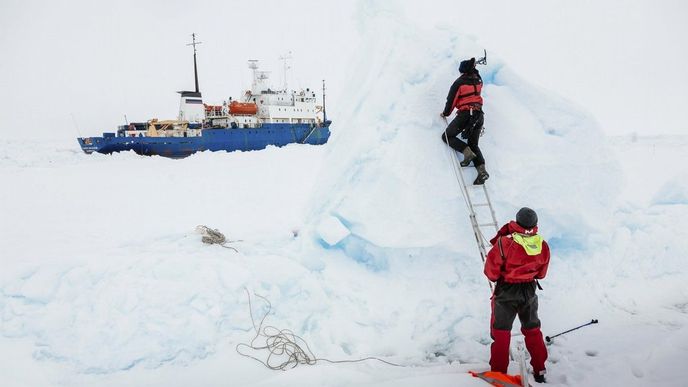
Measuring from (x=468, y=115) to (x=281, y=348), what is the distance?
3518mm

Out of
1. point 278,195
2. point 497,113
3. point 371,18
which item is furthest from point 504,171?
point 278,195

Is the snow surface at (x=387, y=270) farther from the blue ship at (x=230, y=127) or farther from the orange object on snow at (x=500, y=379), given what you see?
the blue ship at (x=230, y=127)

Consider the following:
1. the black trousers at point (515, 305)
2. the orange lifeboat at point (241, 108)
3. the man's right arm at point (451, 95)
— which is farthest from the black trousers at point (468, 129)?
the orange lifeboat at point (241, 108)

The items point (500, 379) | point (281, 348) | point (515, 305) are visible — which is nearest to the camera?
point (500, 379)

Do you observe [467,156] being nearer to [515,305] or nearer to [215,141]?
[515,305]

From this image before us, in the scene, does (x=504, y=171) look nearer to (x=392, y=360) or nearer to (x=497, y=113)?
(x=497, y=113)

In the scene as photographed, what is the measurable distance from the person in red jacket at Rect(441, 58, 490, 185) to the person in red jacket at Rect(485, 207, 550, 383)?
1.50 metres

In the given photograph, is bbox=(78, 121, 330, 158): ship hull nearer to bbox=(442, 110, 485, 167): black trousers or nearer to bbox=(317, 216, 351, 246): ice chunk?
bbox=(317, 216, 351, 246): ice chunk

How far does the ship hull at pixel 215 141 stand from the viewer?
2392 cm

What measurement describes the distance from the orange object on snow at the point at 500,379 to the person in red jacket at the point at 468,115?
2.33 m

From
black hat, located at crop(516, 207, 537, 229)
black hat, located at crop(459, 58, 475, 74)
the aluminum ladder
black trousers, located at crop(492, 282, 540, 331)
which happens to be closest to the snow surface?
the aluminum ladder

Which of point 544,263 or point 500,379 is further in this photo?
point 544,263

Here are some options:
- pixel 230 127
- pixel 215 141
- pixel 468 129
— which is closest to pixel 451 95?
pixel 468 129

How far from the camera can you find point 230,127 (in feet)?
91.4
